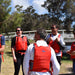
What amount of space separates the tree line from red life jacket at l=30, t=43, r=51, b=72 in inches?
728

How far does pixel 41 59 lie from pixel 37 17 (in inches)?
1597

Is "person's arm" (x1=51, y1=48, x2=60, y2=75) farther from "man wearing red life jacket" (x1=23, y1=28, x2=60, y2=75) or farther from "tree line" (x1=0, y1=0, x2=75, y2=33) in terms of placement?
"tree line" (x1=0, y1=0, x2=75, y2=33)

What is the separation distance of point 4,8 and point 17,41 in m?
17.2

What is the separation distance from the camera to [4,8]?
2039 centimetres

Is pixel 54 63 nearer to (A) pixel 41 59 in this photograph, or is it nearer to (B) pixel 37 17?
(A) pixel 41 59

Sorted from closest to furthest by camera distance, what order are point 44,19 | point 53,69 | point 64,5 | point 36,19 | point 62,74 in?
point 53,69, point 62,74, point 64,5, point 44,19, point 36,19

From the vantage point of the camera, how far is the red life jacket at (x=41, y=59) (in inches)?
85.8

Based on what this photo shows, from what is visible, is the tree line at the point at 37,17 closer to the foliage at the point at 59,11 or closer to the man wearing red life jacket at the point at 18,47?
the foliage at the point at 59,11

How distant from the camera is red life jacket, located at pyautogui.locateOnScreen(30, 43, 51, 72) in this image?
7.15 ft

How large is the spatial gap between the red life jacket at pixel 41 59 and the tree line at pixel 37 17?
1849 centimetres

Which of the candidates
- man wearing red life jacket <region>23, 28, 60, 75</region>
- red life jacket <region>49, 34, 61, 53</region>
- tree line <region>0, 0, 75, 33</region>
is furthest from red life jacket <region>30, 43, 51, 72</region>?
tree line <region>0, 0, 75, 33</region>

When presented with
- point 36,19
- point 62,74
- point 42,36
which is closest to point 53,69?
point 42,36

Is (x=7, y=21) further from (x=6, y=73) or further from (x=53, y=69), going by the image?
(x=53, y=69)

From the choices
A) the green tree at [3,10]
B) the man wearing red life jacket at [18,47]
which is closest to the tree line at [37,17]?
the green tree at [3,10]
